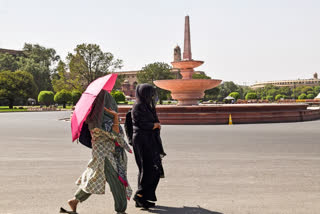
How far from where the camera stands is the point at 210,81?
912 inches

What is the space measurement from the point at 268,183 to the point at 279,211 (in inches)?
54.4

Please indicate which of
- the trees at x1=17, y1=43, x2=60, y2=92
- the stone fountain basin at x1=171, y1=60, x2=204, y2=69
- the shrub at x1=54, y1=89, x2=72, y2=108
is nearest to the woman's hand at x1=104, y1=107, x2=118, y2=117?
the stone fountain basin at x1=171, y1=60, x2=204, y2=69

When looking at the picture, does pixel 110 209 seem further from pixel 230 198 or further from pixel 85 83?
pixel 85 83

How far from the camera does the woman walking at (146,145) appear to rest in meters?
4.42

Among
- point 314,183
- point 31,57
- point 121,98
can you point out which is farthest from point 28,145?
point 31,57

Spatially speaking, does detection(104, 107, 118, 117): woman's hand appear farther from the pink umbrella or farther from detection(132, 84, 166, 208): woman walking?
detection(132, 84, 166, 208): woman walking

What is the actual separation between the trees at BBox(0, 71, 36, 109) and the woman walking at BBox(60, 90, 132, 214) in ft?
179

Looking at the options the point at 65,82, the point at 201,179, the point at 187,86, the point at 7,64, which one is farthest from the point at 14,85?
the point at 201,179

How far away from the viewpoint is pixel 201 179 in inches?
231

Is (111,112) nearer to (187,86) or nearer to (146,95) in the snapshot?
(146,95)

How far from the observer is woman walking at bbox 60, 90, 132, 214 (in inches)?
157

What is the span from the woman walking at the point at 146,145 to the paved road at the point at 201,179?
207 mm

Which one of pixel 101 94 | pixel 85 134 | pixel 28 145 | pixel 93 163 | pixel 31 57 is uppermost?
pixel 31 57

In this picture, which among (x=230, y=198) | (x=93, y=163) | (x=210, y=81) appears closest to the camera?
(x=93, y=163)
